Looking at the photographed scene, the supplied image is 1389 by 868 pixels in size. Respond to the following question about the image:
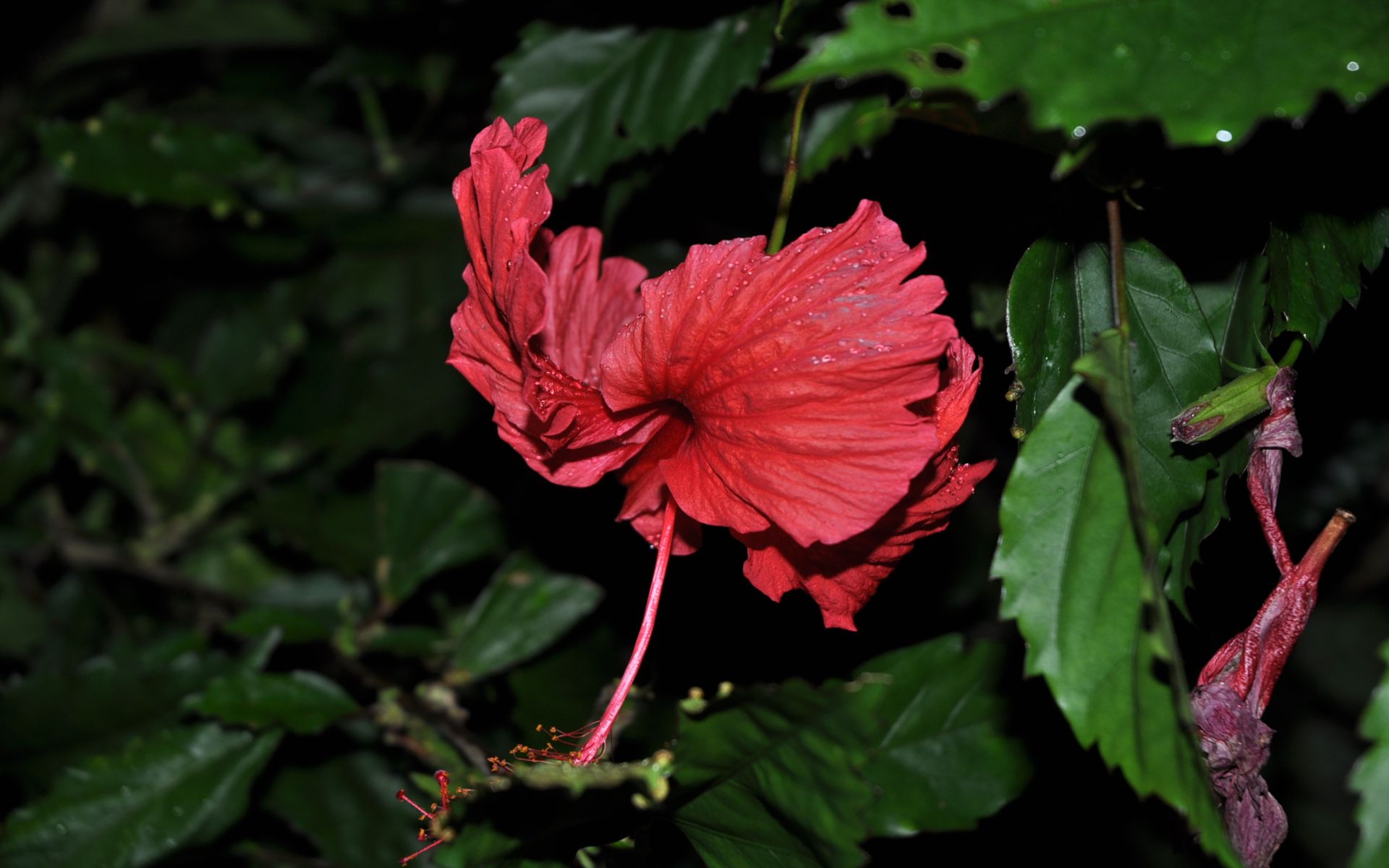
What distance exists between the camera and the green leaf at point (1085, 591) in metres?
0.62

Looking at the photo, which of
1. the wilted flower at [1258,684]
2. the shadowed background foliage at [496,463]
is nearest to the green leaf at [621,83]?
the shadowed background foliage at [496,463]

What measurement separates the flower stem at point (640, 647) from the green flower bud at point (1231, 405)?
0.38 metres

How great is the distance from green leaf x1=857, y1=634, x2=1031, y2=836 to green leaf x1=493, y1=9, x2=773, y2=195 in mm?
566

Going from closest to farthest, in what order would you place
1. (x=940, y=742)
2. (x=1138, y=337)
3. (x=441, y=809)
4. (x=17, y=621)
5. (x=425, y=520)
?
(x=1138, y=337) → (x=441, y=809) → (x=940, y=742) → (x=425, y=520) → (x=17, y=621)

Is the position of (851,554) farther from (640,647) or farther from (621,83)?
(621,83)

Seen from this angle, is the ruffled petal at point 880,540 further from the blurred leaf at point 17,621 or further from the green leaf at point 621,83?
the blurred leaf at point 17,621

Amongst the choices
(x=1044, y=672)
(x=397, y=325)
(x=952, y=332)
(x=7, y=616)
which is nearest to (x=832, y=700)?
(x=1044, y=672)

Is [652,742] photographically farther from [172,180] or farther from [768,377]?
[172,180]

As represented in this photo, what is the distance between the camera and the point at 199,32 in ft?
5.83

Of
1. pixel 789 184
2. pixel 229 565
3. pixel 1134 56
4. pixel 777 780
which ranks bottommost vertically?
pixel 229 565

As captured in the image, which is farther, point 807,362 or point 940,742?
point 940,742

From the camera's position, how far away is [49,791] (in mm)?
1133

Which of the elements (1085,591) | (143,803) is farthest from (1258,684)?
(143,803)

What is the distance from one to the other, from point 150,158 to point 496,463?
0.66 meters
